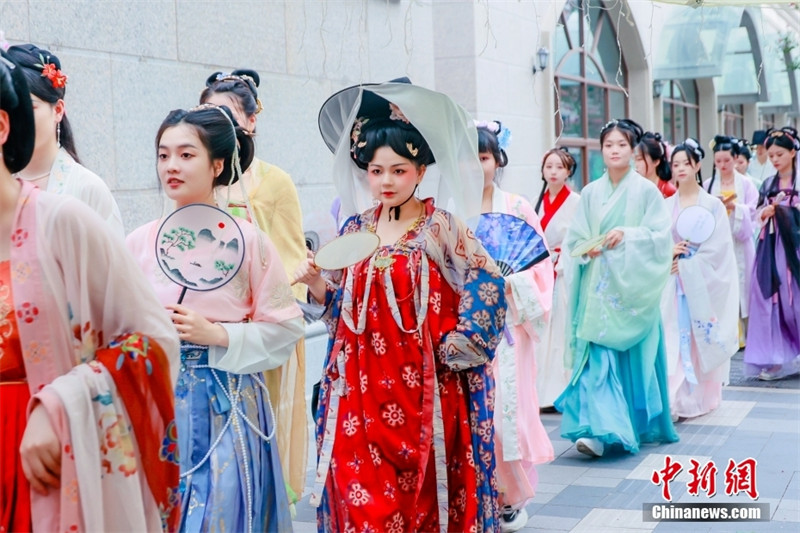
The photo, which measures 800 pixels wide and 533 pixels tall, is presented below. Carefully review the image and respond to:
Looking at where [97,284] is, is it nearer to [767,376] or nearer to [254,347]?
[254,347]

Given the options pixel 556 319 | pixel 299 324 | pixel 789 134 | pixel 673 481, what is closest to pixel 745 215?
pixel 789 134

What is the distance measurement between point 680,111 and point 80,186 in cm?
1845

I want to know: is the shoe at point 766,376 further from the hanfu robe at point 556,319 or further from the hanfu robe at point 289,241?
the hanfu robe at point 289,241

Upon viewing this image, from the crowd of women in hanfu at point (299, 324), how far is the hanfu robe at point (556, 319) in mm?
850

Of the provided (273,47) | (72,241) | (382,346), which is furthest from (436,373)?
(273,47)

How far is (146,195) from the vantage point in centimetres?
609

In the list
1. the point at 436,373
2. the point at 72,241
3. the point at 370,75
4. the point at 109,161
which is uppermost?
the point at 370,75

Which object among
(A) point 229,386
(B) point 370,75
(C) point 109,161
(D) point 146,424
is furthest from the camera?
(B) point 370,75

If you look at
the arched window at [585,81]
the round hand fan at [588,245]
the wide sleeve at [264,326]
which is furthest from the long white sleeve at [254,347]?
the arched window at [585,81]

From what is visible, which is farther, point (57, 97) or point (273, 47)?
point (273, 47)

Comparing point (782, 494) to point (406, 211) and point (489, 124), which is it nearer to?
point (489, 124)

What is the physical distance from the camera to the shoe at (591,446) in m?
6.30

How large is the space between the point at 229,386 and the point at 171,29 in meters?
3.54
